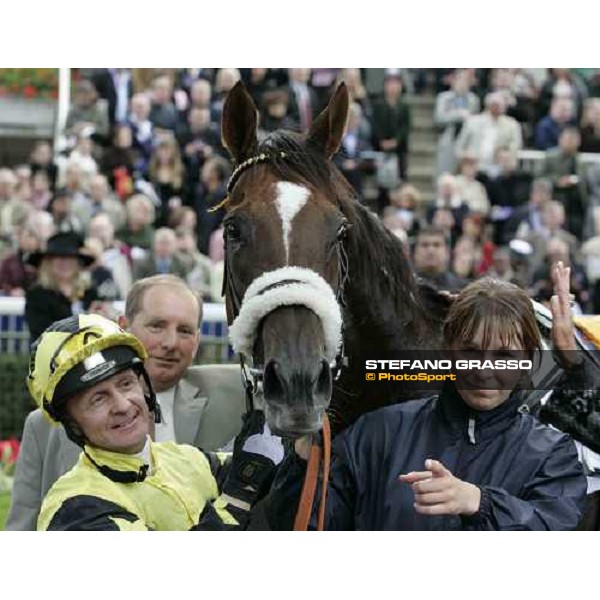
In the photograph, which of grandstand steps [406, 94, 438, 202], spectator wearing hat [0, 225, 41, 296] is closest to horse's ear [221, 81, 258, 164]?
grandstand steps [406, 94, 438, 202]

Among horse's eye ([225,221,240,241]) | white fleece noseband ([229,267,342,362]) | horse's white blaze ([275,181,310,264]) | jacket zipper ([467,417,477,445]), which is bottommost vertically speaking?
jacket zipper ([467,417,477,445])

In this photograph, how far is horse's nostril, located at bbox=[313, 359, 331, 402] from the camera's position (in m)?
3.05

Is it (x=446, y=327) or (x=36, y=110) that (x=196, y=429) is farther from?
(x=36, y=110)

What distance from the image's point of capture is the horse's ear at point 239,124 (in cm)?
348

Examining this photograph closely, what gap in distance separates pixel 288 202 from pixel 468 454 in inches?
32.5

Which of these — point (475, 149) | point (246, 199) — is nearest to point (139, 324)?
point (246, 199)

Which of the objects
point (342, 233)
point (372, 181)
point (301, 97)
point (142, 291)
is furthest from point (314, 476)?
point (372, 181)

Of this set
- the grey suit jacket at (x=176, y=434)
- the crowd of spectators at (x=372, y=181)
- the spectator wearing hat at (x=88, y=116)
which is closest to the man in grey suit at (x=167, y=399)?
the grey suit jacket at (x=176, y=434)

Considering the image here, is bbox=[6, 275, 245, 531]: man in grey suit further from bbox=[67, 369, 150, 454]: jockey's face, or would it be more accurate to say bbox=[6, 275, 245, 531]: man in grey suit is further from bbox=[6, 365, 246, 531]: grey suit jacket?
bbox=[67, 369, 150, 454]: jockey's face

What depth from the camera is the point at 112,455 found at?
319cm

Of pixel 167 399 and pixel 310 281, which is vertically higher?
pixel 310 281

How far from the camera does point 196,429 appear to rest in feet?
12.1

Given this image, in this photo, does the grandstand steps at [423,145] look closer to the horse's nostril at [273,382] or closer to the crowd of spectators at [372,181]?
the crowd of spectators at [372,181]

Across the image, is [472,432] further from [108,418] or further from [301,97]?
[301,97]
